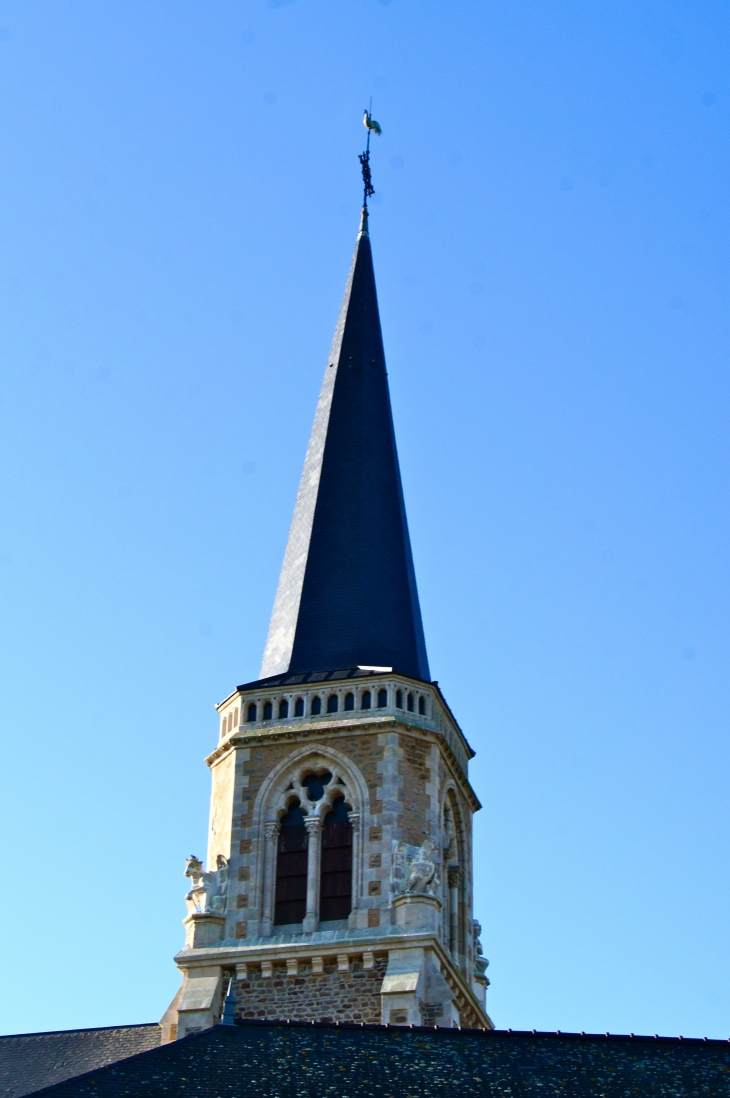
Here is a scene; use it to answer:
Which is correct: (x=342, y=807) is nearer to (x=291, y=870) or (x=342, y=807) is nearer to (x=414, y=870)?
(x=291, y=870)

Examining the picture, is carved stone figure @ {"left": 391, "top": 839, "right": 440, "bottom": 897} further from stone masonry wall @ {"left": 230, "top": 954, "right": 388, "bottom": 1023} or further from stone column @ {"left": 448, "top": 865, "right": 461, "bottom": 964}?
stone column @ {"left": 448, "top": 865, "right": 461, "bottom": 964}

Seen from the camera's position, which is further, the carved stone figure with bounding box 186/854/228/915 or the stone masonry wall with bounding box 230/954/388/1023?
the carved stone figure with bounding box 186/854/228/915

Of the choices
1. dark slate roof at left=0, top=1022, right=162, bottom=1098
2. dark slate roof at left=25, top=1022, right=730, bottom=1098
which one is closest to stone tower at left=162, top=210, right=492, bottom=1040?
dark slate roof at left=0, top=1022, right=162, bottom=1098

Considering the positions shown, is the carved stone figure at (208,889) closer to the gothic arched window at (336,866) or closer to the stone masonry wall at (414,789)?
the gothic arched window at (336,866)

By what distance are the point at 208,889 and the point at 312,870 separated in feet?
5.56

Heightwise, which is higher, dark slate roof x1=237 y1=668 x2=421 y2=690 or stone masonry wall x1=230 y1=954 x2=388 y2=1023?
dark slate roof x1=237 y1=668 x2=421 y2=690

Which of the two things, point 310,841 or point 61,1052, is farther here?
point 310,841

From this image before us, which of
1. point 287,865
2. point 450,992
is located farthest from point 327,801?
point 450,992

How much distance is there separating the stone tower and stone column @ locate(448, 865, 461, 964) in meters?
0.02

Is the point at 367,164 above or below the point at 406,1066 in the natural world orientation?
above

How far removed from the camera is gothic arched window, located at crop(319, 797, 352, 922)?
2948 cm

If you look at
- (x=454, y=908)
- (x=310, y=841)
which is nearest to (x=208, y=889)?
(x=310, y=841)

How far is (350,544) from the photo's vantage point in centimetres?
3369

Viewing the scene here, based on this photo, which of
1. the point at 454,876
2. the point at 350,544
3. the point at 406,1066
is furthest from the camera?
the point at 350,544
